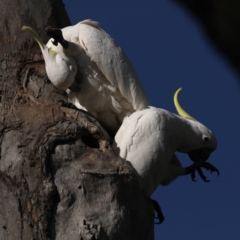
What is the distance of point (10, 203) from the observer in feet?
8.23

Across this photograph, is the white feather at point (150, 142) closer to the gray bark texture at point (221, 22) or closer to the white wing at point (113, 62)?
the white wing at point (113, 62)

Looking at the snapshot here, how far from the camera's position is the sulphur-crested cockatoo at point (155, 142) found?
2580mm

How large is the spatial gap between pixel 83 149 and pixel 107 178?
20 centimetres

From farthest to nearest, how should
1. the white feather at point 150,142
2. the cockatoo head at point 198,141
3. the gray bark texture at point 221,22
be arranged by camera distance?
the cockatoo head at point 198,141, the white feather at point 150,142, the gray bark texture at point 221,22

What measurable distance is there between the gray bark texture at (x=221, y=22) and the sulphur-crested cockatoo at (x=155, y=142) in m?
2.25

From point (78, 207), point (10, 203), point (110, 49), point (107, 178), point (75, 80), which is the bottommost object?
point (10, 203)

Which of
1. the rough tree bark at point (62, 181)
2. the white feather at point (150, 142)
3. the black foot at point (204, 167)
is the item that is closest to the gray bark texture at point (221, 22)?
the rough tree bark at point (62, 181)

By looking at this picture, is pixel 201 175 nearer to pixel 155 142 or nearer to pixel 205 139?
pixel 205 139

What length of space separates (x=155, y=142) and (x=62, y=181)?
0.53 m

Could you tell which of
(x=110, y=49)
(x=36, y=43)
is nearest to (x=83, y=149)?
(x=110, y=49)

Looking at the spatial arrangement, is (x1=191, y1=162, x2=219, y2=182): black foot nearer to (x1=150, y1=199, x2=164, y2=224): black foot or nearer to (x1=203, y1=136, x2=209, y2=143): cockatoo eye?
(x1=203, y1=136, x2=209, y2=143): cockatoo eye

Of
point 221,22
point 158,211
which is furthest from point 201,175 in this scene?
point 221,22

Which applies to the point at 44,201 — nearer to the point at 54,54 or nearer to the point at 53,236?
the point at 53,236

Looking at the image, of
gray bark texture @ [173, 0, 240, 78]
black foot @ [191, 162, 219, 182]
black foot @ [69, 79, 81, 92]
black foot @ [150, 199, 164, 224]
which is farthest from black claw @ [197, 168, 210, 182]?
gray bark texture @ [173, 0, 240, 78]
